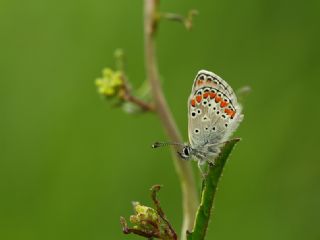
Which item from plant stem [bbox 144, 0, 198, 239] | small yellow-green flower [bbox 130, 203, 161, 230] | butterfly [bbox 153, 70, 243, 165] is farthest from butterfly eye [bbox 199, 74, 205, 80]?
small yellow-green flower [bbox 130, 203, 161, 230]

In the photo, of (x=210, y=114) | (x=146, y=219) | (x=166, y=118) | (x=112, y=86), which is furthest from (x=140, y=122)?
(x=146, y=219)

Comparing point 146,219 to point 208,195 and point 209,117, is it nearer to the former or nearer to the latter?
point 208,195

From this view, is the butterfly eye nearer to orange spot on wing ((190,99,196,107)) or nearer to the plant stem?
orange spot on wing ((190,99,196,107))

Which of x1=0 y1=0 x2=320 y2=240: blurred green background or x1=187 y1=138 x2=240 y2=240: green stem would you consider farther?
x1=0 y1=0 x2=320 y2=240: blurred green background

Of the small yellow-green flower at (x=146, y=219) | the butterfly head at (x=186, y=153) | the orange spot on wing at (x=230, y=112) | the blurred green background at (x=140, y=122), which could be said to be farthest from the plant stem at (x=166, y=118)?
the blurred green background at (x=140, y=122)

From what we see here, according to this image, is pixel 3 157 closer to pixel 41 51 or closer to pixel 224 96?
pixel 41 51

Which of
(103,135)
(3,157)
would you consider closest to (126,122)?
(103,135)
